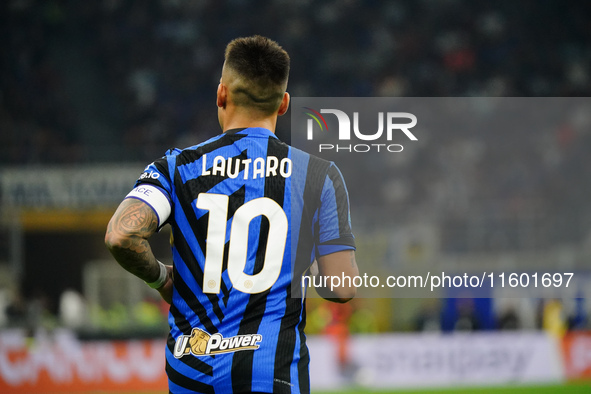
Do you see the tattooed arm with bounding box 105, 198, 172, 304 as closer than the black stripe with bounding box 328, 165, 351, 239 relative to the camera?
Yes

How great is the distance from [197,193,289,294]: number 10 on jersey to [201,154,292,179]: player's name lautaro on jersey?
0.08 meters

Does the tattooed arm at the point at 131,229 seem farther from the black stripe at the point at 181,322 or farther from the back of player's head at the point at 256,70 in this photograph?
the back of player's head at the point at 256,70

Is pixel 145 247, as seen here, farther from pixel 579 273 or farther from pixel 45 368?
pixel 579 273

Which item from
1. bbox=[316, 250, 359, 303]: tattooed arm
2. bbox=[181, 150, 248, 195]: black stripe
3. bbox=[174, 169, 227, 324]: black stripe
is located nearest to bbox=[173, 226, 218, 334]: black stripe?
bbox=[174, 169, 227, 324]: black stripe

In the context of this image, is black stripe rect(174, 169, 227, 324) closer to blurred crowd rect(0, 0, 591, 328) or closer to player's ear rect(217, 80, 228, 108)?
player's ear rect(217, 80, 228, 108)

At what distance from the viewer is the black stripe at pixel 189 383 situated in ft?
7.11

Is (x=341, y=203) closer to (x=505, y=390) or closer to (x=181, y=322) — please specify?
(x=181, y=322)

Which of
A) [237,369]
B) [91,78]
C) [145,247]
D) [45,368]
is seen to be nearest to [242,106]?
[145,247]

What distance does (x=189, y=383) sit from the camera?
2188mm

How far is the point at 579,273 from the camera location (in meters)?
13.4

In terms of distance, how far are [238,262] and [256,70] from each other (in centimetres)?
57

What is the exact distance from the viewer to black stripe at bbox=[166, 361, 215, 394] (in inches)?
85.4

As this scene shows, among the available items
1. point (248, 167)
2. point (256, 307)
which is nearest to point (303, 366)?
point (256, 307)

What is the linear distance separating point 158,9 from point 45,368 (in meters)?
10.4
